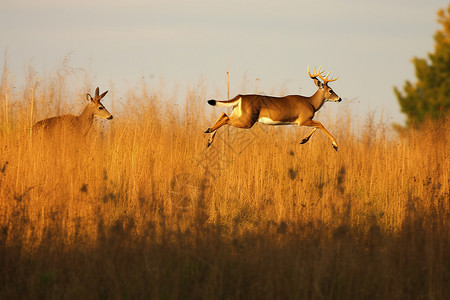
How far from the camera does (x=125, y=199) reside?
7262mm

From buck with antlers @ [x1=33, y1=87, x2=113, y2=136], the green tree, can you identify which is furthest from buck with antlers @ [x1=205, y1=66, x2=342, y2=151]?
the green tree

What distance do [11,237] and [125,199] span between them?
201 centimetres

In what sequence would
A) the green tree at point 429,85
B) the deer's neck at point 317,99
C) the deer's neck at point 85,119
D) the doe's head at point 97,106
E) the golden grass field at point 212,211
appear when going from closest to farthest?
the golden grass field at point 212,211
the deer's neck at point 85,119
the deer's neck at point 317,99
the doe's head at point 97,106
the green tree at point 429,85

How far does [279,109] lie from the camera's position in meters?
10.0

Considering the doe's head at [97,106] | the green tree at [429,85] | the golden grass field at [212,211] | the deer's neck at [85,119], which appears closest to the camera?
the golden grass field at [212,211]

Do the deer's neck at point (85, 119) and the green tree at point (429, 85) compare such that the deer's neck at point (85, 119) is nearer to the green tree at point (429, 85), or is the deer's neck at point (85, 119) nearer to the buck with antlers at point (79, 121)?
the buck with antlers at point (79, 121)

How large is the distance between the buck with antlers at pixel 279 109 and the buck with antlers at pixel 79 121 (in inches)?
91.4

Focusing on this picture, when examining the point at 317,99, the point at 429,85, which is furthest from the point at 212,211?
the point at 429,85

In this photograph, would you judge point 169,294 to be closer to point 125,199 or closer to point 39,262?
point 39,262

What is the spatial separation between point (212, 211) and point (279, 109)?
3.51 m

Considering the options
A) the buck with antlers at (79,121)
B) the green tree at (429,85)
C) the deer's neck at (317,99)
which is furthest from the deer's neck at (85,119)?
the green tree at (429,85)

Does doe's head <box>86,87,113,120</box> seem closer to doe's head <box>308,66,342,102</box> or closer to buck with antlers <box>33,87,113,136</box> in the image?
buck with antlers <box>33,87,113,136</box>

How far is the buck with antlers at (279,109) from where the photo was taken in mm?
9398

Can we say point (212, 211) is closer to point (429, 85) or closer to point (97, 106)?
point (97, 106)
